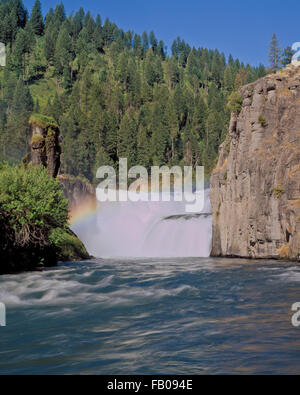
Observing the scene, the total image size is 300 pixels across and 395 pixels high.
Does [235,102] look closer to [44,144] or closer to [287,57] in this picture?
[44,144]

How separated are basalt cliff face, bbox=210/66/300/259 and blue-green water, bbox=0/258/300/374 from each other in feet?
36.8

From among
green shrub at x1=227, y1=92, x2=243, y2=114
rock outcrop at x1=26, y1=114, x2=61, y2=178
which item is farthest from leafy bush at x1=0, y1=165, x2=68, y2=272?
green shrub at x1=227, y1=92, x2=243, y2=114

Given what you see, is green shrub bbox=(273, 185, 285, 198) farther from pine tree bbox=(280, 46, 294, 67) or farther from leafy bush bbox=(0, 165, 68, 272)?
pine tree bbox=(280, 46, 294, 67)

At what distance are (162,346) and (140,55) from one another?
199825mm

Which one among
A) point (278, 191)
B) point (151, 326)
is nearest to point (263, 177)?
point (278, 191)

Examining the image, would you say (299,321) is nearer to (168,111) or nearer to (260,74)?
(168,111)

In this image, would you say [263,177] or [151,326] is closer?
[151,326]

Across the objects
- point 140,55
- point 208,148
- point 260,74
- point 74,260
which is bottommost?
point 74,260

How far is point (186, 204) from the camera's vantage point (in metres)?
63.0

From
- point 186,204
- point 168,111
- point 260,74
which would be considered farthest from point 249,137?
point 260,74

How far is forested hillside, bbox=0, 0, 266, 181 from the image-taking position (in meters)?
110

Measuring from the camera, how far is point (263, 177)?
35.1m

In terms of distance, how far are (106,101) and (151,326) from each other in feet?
404
